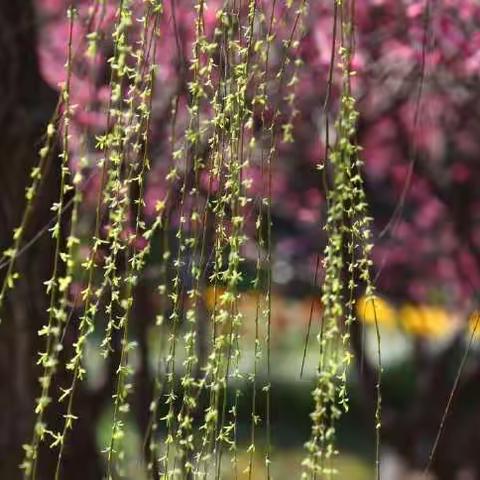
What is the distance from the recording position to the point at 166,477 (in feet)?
3.71

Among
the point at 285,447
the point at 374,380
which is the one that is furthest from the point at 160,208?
the point at 285,447

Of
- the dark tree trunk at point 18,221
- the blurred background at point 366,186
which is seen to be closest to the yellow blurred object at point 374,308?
the blurred background at point 366,186

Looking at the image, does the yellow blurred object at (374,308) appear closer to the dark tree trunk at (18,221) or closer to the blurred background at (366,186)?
the blurred background at (366,186)

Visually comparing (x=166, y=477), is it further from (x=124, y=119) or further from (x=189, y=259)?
(x=124, y=119)

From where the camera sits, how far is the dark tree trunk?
2.71 metres

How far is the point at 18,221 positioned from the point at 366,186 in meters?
1.58

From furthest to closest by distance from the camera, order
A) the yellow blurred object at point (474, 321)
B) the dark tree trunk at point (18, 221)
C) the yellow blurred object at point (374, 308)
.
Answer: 1. the dark tree trunk at point (18, 221)
2. the yellow blurred object at point (474, 321)
3. the yellow blurred object at point (374, 308)

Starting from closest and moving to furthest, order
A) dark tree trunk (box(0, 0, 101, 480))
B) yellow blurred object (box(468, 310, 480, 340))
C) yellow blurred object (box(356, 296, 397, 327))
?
yellow blurred object (box(356, 296, 397, 327)), yellow blurred object (box(468, 310, 480, 340)), dark tree trunk (box(0, 0, 101, 480))

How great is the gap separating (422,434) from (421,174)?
912 millimetres

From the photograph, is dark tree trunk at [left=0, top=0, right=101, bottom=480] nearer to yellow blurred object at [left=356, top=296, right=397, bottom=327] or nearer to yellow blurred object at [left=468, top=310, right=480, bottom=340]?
yellow blurred object at [left=356, top=296, right=397, bottom=327]

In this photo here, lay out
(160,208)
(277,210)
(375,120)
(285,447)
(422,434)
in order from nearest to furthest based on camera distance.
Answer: (160,208) < (375,120) < (422,434) < (277,210) < (285,447)

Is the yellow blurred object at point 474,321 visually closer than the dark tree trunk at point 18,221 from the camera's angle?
Yes

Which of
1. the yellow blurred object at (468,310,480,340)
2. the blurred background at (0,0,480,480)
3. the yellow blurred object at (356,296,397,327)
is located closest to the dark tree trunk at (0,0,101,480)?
the blurred background at (0,0,480,480)

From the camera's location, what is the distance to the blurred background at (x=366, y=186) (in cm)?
275
